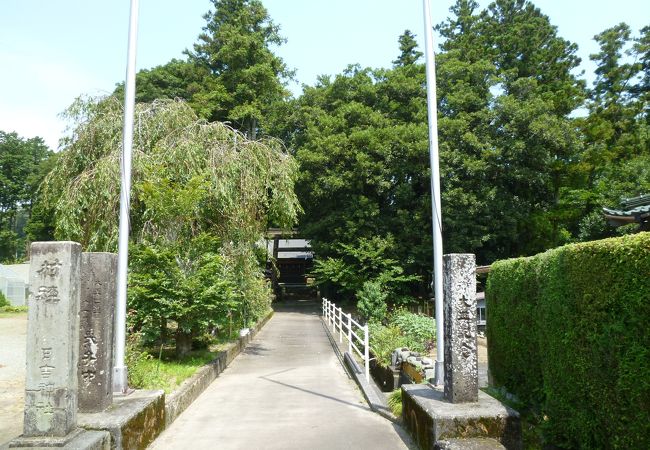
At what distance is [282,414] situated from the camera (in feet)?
24.2

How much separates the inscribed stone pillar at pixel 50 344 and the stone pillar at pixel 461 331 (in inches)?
147

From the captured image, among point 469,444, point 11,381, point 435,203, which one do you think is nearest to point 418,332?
point 435,203

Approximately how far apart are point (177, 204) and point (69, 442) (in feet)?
20.8

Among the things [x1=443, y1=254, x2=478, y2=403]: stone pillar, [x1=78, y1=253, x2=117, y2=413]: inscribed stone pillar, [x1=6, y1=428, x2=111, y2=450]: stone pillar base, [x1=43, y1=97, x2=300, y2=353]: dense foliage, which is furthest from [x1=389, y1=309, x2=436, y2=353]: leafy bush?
[x1=6, y1=428, x2=111, y2=450]: stone pillar base

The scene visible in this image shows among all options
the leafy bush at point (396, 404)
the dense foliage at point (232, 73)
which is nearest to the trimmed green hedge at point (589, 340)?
the leafy bush at point (396, 404)

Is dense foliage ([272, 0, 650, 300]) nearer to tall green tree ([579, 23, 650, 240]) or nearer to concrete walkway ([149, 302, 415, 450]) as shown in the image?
tall green tree ([579, 23, 650, 240])

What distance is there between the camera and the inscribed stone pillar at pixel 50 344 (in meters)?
4.49

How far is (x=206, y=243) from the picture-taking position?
10.8m

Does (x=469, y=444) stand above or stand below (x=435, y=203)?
below

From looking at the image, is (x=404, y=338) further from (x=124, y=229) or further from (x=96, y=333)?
(x=96, y=333)

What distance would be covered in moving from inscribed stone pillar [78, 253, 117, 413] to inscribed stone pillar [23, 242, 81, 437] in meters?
0.73

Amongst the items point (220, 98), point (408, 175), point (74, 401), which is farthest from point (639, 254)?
A: point (220, 98)

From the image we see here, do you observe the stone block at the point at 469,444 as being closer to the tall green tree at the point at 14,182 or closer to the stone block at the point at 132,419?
the stone block at the point at 132,419

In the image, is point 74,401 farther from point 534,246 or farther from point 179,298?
point 534,246
